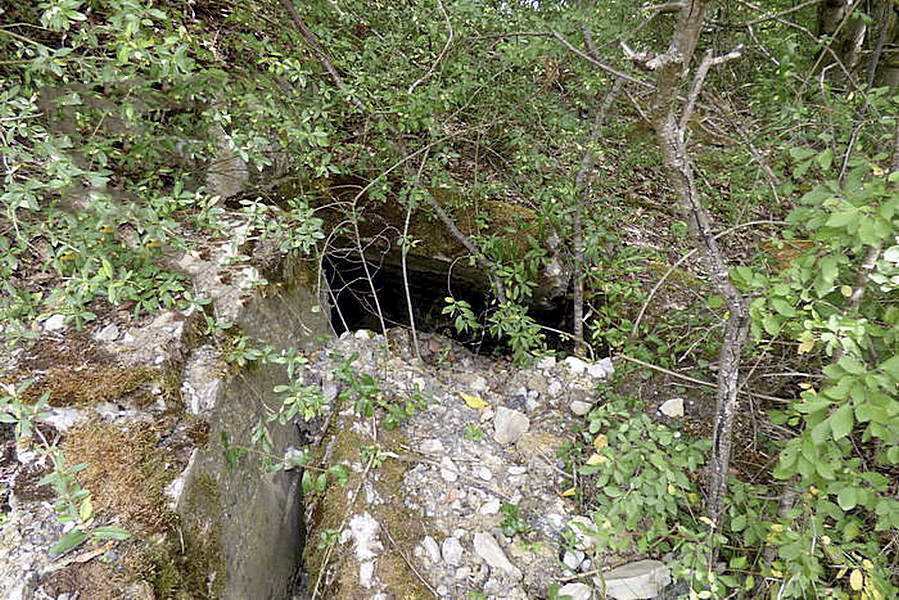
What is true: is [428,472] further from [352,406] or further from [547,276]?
[547,276]

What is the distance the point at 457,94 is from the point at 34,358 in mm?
2338

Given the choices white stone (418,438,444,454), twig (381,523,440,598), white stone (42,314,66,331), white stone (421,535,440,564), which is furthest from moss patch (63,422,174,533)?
white stone (418,438,444,454)

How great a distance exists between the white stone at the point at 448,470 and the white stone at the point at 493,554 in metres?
0.28

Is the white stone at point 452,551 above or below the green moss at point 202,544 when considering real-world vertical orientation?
below

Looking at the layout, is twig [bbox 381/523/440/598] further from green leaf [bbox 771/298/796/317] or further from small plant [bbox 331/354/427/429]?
green leaf [bbox 771/298/796/317]

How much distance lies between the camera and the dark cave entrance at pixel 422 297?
3.72m

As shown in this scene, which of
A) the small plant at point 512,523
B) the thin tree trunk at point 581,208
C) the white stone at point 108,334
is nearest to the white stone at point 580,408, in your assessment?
the thin tree trunk at point 581,208

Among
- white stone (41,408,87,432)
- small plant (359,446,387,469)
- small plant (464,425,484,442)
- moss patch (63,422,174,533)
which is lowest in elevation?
small plant (464,425,484,442)

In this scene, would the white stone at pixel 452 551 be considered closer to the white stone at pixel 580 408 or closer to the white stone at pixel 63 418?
the white stone at pixel 580 408

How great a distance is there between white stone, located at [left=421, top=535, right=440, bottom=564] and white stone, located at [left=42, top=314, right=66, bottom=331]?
1620 millimetres

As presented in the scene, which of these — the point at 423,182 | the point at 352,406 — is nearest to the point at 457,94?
the point at 423,182

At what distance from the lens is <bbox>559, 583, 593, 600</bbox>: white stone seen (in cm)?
182

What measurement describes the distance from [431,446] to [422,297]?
1.99 m

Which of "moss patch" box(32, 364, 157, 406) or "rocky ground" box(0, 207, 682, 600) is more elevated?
"moss patch" box(32, 364, 157, 406)
